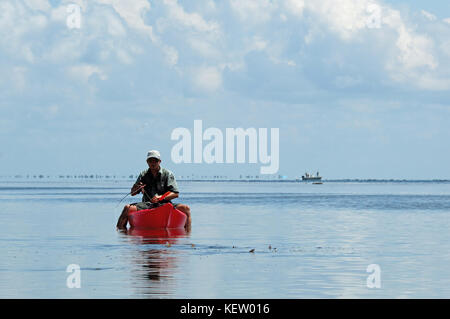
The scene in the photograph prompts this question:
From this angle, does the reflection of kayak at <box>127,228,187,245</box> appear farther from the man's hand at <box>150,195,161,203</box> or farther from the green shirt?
the green shirt

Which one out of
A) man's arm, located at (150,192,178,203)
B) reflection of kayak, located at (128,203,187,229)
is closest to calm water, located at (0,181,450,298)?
reflection of kayak, located at (128,203,187,229)

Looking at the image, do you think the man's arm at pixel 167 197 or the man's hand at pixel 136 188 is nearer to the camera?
the man's hand at pixel 136 188

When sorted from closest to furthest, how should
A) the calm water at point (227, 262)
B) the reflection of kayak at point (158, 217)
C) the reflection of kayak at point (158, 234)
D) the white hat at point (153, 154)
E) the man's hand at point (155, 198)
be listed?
the calm water at point (227, 262) → the reflection of kayak at point (158, 234) → the white hat at point (153, 154) → the man's hand at point (155, 198) → the reflection of kayak at point (158, 217)

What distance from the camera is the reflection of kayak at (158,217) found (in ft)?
85.1

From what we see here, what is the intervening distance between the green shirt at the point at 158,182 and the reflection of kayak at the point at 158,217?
0.87m

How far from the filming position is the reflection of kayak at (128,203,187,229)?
85.1 feet

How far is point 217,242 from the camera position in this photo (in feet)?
75.4

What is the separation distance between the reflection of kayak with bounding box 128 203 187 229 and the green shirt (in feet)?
2.85

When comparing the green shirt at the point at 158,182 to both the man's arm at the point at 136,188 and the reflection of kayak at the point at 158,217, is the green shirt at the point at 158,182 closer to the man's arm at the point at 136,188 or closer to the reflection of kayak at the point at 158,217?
the man's arm at the point at 136,188

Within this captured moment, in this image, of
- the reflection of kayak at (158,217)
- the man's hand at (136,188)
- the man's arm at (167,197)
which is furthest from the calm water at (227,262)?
the man's hand at (136,188)

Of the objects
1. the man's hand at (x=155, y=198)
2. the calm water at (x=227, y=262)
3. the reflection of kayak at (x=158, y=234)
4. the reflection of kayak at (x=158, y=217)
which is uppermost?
the man's hand at (x=155, y=198)

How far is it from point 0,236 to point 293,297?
46.8 feet
